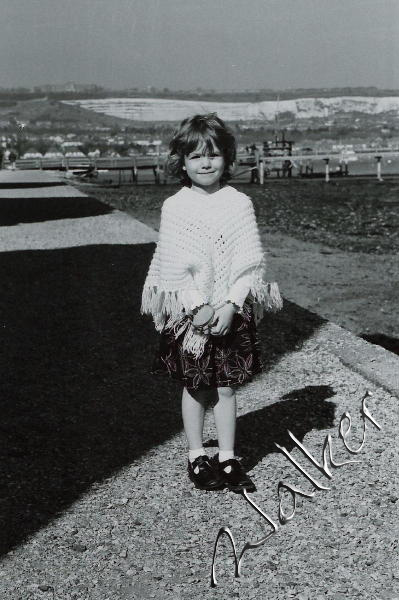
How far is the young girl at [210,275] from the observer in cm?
339

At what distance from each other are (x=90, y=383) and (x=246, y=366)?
1756 mm

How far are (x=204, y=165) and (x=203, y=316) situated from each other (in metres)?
0.53

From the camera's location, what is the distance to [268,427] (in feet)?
13.8

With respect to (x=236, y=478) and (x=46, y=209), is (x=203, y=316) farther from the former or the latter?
(x=46, y=209)

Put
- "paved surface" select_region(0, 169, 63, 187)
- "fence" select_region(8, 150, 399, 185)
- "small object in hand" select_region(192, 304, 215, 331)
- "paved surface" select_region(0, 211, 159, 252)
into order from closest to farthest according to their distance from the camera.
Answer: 1. "small object in hand" select_region(192, 304, 215, 331)
2. "paved surface" select_region(0, 211, 159, 252)
3. "paved surface" select_region(0, 169, 63, 187)
4. "fence" select_region(8, 150, 399, 185)

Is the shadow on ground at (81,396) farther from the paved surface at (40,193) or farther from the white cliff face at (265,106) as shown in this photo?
the white cliff face at (265,106)

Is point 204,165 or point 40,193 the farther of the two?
point 40,193

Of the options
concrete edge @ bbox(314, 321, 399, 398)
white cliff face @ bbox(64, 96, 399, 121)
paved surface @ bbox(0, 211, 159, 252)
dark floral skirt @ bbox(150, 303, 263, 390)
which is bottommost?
white cliff face @ bbox(64, 96, 399, 121)

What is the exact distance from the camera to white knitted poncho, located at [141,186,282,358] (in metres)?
3.42

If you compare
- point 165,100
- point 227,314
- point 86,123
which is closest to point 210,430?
point 227,314

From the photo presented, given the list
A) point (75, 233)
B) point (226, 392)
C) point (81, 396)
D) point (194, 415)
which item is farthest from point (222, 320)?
point (75, 233)

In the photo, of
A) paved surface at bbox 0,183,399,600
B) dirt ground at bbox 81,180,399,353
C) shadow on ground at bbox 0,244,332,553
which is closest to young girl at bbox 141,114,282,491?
paved surface at bbox 0,183,399,600

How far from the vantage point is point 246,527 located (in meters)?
3.17

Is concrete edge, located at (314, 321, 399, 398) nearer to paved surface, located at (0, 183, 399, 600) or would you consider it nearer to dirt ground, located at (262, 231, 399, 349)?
paved surface, located at (0, 183, 399, 600)
